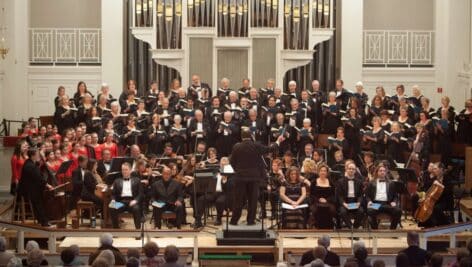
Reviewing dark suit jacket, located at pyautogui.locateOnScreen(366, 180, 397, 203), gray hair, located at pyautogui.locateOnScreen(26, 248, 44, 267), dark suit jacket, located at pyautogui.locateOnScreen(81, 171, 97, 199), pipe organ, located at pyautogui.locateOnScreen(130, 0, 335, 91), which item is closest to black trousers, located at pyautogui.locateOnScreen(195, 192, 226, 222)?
dark suit jacket, located at pyautogui.locateOnScreen(81, 171, 97, 199)

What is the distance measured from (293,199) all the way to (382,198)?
1.37 m

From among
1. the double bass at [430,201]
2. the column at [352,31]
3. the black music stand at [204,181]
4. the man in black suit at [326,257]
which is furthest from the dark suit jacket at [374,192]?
the column at [352,31]

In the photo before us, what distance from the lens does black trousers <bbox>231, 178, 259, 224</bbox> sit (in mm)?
16953

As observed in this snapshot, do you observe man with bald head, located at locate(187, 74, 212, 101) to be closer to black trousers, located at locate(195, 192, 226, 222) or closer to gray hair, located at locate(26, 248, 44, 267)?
black trousers, located at locate(195, 192, 226, 222)

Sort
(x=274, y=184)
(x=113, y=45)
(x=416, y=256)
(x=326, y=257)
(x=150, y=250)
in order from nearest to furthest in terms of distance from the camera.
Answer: (x=150, y=250) < (x=416, y=256) < (x=326, y=257) < (x=274, y=184) < (x=113, y=45)

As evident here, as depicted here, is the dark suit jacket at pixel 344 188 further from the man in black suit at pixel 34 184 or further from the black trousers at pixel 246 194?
the man in black suit at pixel 34 184

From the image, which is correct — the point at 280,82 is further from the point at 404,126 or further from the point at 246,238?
the point at 246,238

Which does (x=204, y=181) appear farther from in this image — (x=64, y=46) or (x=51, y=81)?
(x=64, y=46)

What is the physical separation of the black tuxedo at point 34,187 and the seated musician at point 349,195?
4.57 m

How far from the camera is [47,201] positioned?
1792cm

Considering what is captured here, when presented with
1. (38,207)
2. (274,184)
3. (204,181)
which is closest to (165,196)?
(204,181)

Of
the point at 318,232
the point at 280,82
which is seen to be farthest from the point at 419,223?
the point at 280,82

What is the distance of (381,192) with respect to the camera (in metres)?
17.4

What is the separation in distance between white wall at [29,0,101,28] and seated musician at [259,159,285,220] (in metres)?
9.74
